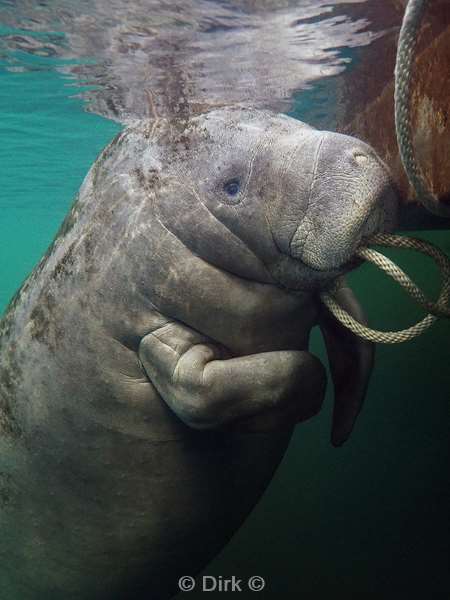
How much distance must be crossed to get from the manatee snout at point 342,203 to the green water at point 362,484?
6.05m

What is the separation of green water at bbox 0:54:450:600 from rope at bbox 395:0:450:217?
6.59m

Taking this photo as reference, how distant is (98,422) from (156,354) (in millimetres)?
651

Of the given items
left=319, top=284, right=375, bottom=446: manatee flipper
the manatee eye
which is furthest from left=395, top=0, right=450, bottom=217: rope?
left=319, top=284, right=375, bottom=446: manatee flipper

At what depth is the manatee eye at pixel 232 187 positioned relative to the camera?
2.56 meters

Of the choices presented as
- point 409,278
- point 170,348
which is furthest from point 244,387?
point 409,278

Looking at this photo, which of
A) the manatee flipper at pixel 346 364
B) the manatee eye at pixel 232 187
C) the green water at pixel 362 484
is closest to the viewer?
the manatee eye at pixel 232 187

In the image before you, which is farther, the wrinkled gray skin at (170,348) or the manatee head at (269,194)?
the wrinkled gray skin at (170,348)

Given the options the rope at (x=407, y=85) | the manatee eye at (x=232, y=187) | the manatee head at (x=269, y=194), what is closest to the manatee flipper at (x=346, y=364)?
the manatee head at (x=269, y=194)

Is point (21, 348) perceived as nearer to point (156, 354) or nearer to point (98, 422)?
point (98, 422)

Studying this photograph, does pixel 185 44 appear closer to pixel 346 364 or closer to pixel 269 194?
→ pixel 269 194

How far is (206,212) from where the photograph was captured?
2.62 m

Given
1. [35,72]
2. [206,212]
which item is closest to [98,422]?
[206,212]

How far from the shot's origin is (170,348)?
2641 mm

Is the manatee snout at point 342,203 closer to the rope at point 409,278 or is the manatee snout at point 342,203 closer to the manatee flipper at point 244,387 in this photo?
the rope at point 409,278
